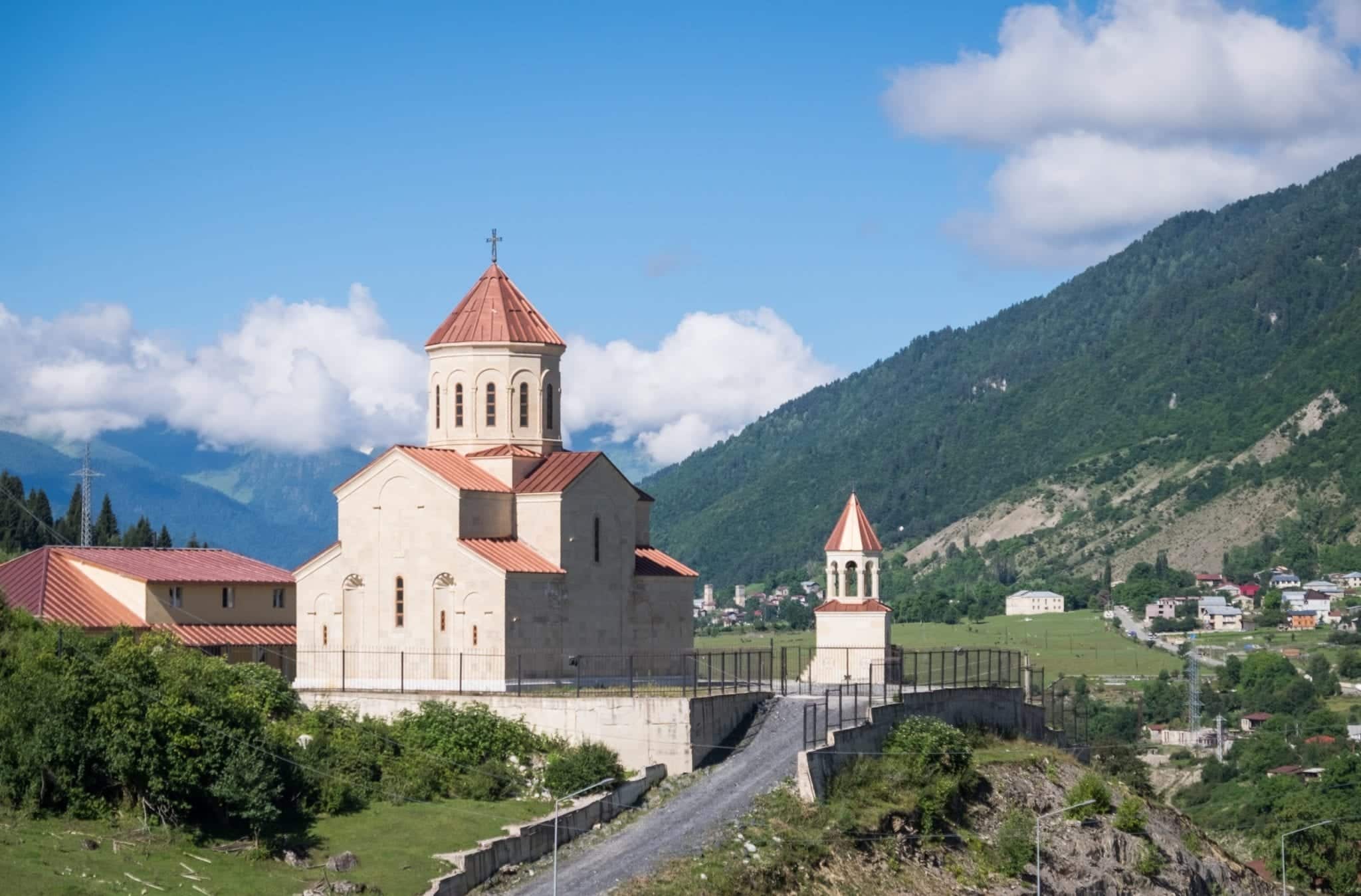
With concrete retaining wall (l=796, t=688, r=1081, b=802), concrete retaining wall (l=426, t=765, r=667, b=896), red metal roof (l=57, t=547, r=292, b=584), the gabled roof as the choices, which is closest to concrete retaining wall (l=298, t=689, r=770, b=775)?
concrete retaining wall (l=426, t=765, r=667, b=896)

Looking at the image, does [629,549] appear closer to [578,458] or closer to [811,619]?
[578,458]

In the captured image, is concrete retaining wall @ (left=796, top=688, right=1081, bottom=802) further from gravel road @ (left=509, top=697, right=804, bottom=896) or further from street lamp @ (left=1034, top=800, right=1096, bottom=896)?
street lamp @ (left=1034, top=800, right=1096, bottom=896)

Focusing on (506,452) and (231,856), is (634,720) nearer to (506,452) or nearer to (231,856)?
(506,452)

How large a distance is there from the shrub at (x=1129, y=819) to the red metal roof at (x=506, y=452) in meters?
18.1

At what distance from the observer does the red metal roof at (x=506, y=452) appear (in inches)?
2146

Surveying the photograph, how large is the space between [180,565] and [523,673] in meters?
12.1

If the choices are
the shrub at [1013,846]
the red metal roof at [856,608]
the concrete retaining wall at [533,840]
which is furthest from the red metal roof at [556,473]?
the shrub at [1013,846]

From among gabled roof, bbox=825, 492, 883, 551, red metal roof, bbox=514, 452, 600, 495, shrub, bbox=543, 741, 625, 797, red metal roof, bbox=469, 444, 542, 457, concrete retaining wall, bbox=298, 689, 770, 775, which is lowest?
shrub, bbox=543, 741, 625, 797

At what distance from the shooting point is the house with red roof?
52.7m

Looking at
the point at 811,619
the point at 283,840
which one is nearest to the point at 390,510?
the point at 283,840

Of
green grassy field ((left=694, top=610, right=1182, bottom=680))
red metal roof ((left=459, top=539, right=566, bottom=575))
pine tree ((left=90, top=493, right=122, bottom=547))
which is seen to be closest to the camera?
red metal roof ((left=459, top=539, right=566, bottom=575))

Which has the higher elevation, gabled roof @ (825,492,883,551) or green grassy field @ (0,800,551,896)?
gabled roof @ (825,492,883,551)

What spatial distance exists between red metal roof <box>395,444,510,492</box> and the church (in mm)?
68

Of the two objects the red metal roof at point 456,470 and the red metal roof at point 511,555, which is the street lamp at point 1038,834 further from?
the red metal roof at point 456,470
